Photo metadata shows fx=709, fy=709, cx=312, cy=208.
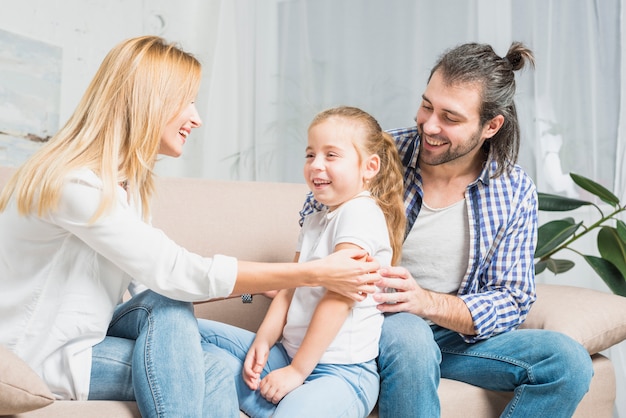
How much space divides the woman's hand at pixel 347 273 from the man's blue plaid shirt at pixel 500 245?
0.36 meters

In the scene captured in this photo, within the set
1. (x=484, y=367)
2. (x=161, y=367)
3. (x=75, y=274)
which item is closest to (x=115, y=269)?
(x=75, y=274)

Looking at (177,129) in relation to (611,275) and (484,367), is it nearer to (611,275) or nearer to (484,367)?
(484,367)

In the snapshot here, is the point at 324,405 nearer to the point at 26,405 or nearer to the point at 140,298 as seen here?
the point at 140,298

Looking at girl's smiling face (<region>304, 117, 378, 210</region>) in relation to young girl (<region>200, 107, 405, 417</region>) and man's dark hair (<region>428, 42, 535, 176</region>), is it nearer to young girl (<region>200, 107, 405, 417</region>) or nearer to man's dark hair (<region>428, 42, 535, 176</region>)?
young girl (<region>200, 107, 405, 417</region>)

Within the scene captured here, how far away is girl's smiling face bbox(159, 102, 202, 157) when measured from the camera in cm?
139

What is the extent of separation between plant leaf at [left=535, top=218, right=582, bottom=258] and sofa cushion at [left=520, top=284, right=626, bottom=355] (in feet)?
1.25

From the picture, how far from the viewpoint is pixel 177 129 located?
140 cm

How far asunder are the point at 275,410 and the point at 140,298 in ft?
1.09

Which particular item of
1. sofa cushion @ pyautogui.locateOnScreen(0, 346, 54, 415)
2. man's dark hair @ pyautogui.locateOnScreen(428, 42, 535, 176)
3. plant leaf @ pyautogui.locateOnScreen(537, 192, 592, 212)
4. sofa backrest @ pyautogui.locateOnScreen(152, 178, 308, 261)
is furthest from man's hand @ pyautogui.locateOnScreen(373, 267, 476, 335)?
plant leaf @ pyautogui.locateOnScreen(537, 192, 592, 212)

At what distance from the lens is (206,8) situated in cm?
339

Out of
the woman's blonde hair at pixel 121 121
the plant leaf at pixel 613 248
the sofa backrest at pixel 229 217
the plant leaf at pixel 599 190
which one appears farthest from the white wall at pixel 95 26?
the plant leaf at pixel 613 248

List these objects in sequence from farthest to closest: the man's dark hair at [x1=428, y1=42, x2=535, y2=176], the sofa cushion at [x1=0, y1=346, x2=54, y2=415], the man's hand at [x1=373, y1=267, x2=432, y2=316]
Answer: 1. the man's dark hair at [x1=428, y1=42, x2=535, y2=176]
2. the man's hand at [x1=373, y1=267, x2=432, y2=316]
3. the sofa cushion at [x1=0, y1=346, x2=54, y2=415]

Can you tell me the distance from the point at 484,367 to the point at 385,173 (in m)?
0.50

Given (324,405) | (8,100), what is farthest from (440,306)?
(8,100)
